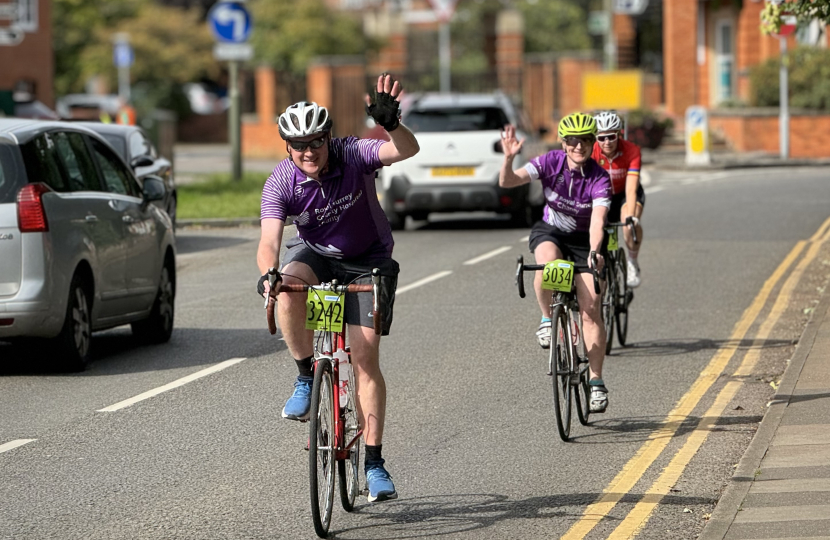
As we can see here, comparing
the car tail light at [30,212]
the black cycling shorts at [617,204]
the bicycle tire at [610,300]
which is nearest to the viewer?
the car tail light at [30,212]

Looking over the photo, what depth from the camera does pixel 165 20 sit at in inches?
2660

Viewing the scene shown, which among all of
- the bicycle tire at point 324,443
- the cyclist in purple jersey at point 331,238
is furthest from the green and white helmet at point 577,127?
the bicycle tire at point 324,443

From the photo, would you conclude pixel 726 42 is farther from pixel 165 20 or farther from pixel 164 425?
pixel 164 425

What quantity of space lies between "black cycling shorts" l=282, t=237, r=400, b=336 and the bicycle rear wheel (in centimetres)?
515

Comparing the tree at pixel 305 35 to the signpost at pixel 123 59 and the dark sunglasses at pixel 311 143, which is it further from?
the dark sunglasses at pixel 311 143

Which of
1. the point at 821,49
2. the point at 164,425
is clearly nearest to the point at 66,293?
the point at 164,425

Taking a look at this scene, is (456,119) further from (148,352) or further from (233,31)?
(148,352)

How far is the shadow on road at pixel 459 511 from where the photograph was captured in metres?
6.60

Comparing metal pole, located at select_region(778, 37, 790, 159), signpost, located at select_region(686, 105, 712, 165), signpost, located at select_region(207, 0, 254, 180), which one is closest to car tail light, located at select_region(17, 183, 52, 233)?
signpost, located at select_region(207, 0, 254, 180)

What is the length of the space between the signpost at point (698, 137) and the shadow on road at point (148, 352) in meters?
23.4

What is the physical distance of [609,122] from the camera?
432 inches

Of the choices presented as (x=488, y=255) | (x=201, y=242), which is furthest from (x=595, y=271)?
(x=201, y=242)

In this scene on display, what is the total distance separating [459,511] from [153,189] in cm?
555

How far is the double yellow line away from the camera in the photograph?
269 inches
